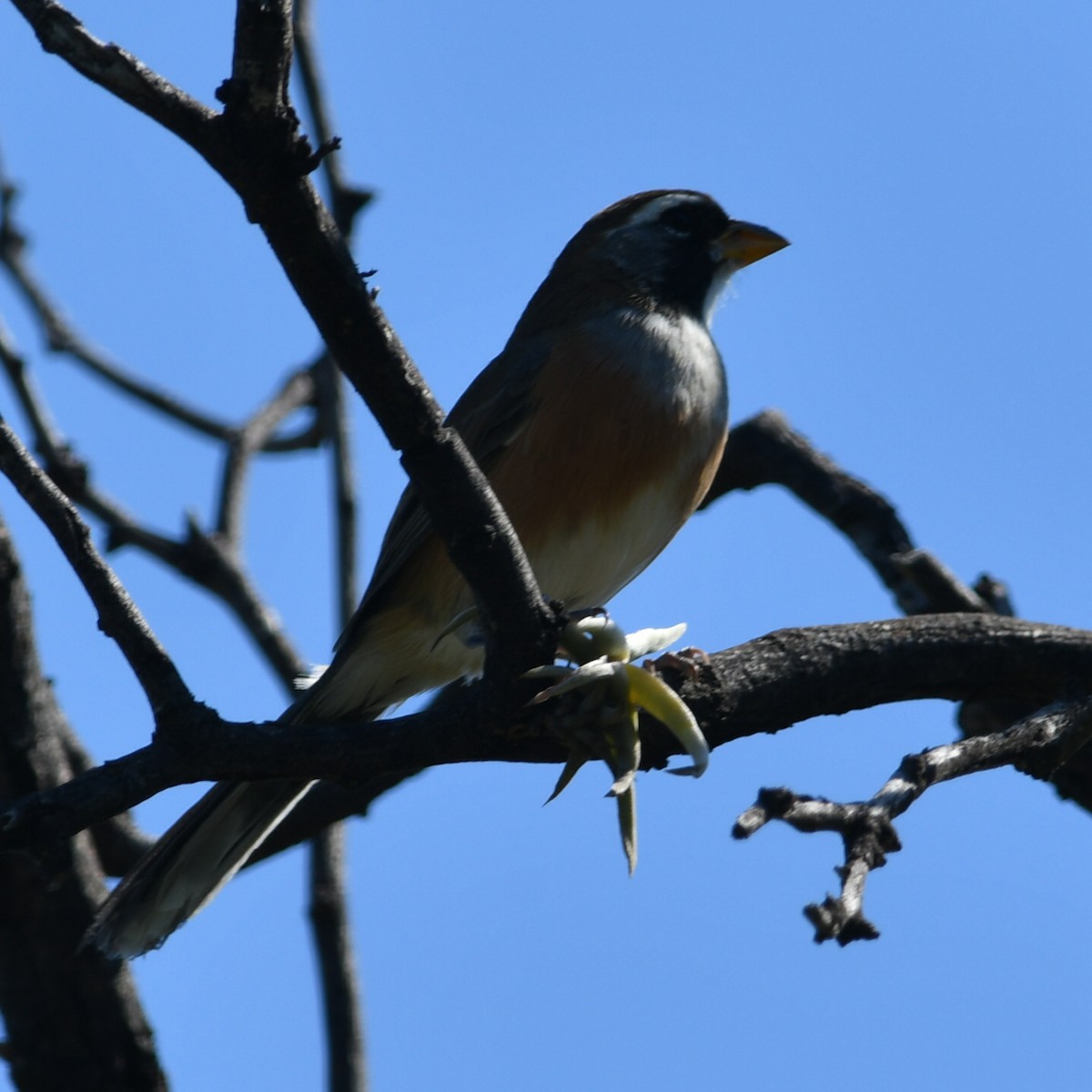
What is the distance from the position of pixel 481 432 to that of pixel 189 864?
1.85 metres

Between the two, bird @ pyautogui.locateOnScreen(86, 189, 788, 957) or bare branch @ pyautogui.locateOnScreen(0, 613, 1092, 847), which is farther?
bird @ pyautogui.locateOnScreen(86, 189, 788, 957)

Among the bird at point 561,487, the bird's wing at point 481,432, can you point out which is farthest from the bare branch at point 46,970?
the bird's wing at point 481,432

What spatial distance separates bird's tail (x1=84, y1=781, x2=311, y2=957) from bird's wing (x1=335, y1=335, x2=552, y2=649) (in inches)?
32.5

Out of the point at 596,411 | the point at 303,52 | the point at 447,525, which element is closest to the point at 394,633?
the point at 596,411

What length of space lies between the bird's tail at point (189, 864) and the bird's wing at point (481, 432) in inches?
32.5

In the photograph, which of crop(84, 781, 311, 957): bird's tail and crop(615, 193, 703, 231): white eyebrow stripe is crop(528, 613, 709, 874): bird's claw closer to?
crop(84, 781, 311, 957): bird's tail

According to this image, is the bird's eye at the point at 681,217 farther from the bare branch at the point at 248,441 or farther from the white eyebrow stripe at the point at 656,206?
the bare branch at the point at 248,441

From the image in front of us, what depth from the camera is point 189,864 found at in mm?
4281

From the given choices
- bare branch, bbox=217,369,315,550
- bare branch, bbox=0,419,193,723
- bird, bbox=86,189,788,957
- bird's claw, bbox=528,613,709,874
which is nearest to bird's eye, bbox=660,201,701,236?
bird, bbox=86,189,788,957

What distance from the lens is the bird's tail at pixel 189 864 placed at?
4.07 m

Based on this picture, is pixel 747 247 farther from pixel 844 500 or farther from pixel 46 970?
pixel 46 970

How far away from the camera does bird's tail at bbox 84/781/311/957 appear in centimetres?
407

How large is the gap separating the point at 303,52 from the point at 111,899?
4495 mm

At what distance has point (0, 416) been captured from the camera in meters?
3.05
